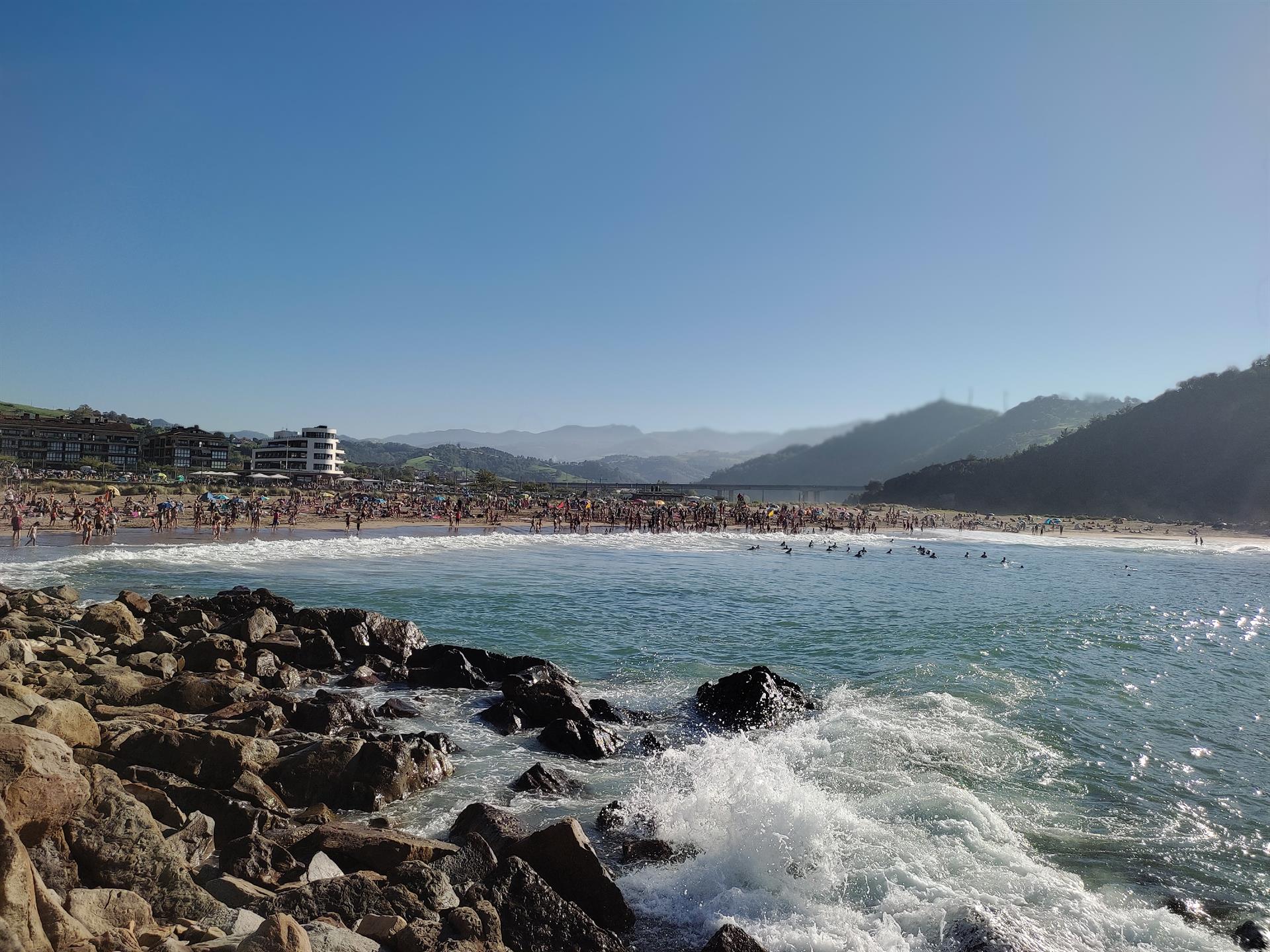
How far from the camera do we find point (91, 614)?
1372cm

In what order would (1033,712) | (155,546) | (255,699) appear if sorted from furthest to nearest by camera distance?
(155,546)
(1033,712)
(255,699)

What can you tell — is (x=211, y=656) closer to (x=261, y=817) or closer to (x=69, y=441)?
(x=261, y=817)

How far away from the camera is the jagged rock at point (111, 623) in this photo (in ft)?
43.6

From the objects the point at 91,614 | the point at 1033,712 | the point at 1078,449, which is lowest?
the point at 1033,712

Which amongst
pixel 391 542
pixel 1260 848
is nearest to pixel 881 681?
pixel 1260 848

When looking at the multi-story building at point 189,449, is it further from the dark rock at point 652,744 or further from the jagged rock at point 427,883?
the jagged rock at point 427,883

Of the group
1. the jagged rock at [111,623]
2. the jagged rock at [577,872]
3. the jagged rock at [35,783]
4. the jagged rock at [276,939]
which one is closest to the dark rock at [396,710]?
the jagged rock at [111,623]

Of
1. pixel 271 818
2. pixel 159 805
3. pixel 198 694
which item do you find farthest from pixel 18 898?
pixel 198 694

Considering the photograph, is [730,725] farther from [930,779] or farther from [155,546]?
[155,546]

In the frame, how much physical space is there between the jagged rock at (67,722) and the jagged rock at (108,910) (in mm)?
2801

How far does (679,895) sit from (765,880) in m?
0.88

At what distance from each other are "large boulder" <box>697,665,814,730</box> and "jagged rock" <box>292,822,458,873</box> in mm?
5936

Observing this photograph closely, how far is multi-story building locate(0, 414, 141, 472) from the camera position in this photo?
Result: 103 metres

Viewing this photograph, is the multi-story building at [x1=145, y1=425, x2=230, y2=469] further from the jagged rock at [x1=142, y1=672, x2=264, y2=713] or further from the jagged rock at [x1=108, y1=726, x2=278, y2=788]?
the jagged rock at [x1=108, y1=726, x2=278, y2=788]
